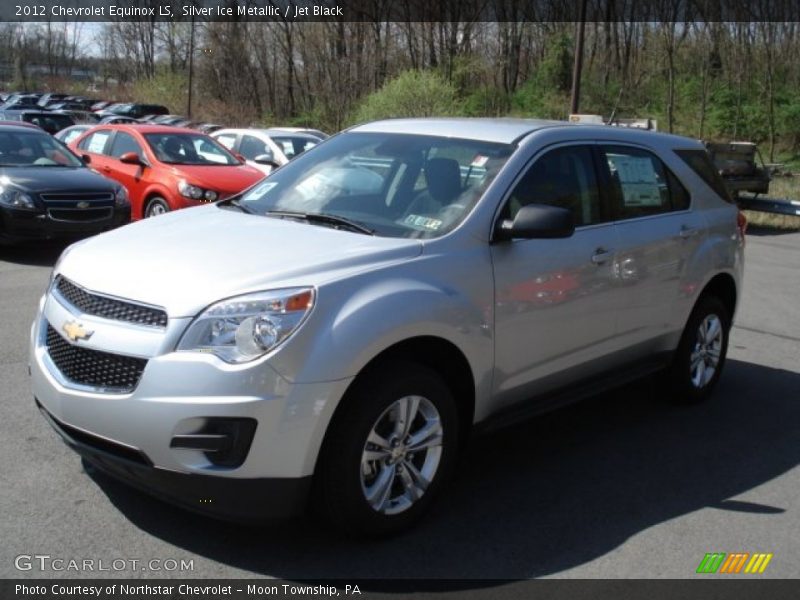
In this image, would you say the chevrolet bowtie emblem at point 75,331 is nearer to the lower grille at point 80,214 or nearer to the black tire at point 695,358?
the black tire at point 695,358

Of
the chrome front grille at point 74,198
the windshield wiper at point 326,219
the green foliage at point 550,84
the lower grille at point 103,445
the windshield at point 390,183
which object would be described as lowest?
the lower grille at point 103,445

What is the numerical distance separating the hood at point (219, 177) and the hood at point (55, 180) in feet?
3.41

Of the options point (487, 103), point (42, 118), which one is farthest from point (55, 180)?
point (487, 103)

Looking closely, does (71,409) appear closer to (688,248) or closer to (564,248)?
(564,248)

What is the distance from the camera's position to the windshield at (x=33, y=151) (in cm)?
1083

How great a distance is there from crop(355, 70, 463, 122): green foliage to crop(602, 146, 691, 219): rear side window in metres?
22.3

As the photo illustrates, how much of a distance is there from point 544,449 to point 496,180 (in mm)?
1695

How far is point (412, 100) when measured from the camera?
2808 centimetres

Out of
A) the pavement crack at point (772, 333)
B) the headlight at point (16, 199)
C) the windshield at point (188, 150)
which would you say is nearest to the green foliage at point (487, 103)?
the windshield at point (188, 150)

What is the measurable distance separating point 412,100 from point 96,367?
25511 mm

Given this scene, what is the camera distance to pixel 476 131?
479 cm

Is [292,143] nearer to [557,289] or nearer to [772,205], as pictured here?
[772,205]

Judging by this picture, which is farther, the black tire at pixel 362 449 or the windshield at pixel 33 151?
the windshield at pixel 33 151

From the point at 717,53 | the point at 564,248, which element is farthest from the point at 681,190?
the point at 717,53
